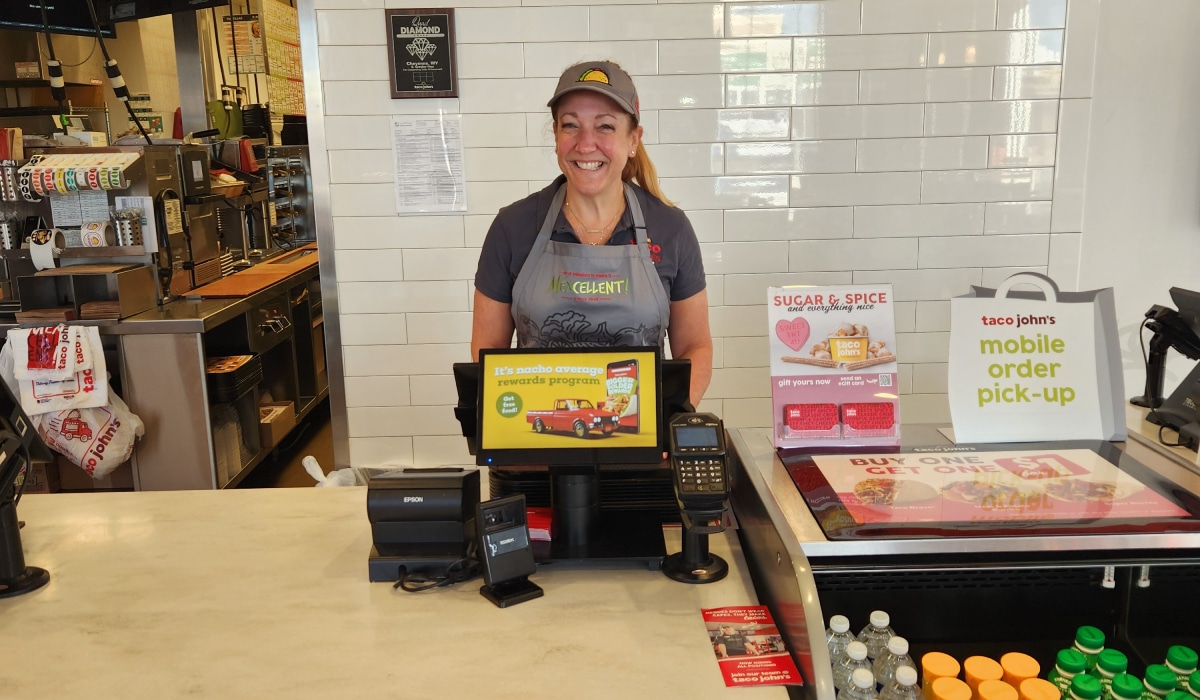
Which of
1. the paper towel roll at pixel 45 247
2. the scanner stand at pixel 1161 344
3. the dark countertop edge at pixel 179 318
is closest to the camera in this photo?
the scanner stand at pixel 1161 344

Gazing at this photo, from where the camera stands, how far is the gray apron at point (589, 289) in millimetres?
2443

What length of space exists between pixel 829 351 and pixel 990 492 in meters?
0.40

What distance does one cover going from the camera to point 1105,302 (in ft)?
6.41

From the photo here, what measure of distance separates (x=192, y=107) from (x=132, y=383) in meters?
3.03

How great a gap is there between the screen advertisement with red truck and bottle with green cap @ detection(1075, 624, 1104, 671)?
2.59 feet

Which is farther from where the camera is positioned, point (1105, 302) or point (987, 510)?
point (1105, 302)

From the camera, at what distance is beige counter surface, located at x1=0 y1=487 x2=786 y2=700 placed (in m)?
1.48

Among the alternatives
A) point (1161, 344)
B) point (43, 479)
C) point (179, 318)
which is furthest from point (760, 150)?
point (43, 479)

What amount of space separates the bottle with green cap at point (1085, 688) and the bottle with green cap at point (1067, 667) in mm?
58

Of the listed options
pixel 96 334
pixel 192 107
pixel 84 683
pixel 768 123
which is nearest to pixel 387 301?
pixel 96 334

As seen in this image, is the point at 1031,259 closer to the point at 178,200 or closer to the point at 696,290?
the point at 696,290

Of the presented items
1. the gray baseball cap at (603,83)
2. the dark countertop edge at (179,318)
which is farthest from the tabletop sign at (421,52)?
the dark countertop edge at (179,318)

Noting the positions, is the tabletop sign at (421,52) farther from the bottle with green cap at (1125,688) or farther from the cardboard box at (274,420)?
the bottle with green cap at (1125,688)

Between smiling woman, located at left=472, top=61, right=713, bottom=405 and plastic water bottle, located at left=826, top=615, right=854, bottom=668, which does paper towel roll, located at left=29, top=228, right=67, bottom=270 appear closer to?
smiling woman, located at left=472, top=61, right=713, bottom=405
